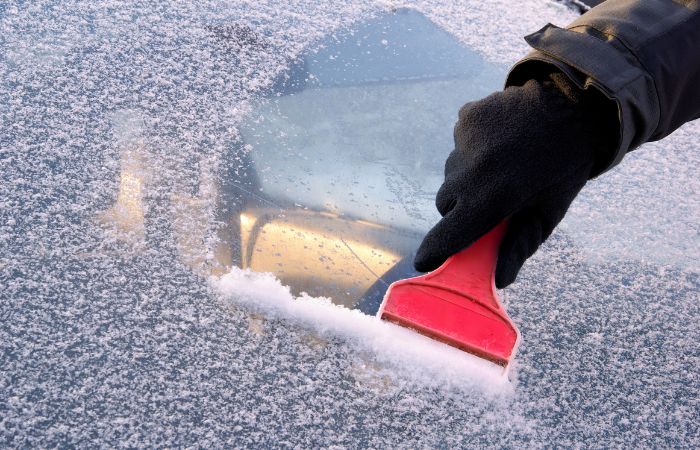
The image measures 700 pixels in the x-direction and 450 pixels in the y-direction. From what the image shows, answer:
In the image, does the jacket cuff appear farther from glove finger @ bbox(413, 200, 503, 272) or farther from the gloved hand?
glove finger @ bbox(413, 200, 503, 272)

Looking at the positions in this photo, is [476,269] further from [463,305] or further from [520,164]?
[520,164]

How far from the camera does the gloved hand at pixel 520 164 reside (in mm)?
934

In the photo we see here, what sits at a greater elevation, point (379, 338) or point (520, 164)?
point (520, 164)

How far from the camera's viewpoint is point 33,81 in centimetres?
119

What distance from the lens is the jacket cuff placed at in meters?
0.90

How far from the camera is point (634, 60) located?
3.15ft

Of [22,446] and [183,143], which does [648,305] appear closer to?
[183,143]

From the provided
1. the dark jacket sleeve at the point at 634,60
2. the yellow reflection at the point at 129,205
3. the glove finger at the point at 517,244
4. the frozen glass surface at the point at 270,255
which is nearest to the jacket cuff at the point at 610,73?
the dark jacket sleeve at the point at 634,60

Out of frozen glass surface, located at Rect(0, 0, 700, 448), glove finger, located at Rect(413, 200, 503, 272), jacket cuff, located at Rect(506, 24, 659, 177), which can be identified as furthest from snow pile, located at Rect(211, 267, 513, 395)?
jacket cuff, located at Rect(506, 24, 659, 177)

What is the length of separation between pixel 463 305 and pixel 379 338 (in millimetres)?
127

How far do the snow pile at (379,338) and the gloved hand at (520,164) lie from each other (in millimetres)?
111

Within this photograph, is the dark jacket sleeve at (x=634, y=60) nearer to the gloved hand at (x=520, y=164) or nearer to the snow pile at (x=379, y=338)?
the gloved hand at (x=520, y=164)

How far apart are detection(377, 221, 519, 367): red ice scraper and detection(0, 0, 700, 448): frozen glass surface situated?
28 mm

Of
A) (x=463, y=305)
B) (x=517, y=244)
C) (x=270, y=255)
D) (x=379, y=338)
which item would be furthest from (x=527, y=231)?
(x=270, y=255)
